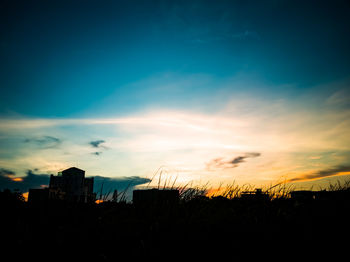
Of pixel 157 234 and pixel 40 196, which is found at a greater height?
pixel 40 196

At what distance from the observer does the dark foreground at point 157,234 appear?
9.11 ft

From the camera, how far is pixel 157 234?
3316 mm

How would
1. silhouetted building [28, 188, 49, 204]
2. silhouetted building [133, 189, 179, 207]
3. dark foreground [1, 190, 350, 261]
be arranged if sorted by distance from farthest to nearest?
silhouetted building [133, 189, 179, 207] < silhouetted building [28, 188, 49, 204] < dark foreground [1, 190, 350, 261]

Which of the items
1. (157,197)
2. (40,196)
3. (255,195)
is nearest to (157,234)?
(157,197)

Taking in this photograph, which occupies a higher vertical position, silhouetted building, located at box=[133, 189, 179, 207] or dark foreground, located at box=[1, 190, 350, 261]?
silhouetted building, located at box=[133, 189, 179, 207]

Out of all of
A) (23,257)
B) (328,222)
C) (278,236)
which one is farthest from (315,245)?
(23,257)

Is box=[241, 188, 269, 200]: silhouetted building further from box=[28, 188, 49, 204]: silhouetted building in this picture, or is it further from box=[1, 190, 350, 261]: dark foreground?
box=[28, 188, 49, 204]: silhouetted building

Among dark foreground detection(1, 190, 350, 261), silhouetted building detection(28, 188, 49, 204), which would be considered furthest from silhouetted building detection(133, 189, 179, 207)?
silhouetted building detection(28, 188, 49, 204)

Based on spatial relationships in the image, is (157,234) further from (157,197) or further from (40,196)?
(40,196)

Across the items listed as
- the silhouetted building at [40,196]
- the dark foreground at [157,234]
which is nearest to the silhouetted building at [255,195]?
the dark foreground at [157,234]

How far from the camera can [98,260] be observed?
2609mm

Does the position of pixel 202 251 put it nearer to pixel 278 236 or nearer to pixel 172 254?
pixel 172 254

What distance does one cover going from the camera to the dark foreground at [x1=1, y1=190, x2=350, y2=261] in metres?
2.78

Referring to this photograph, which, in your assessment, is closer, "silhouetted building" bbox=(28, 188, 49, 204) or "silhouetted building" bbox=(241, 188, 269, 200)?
"silhouetted building" bbox=(28, 188, 49, 204)
